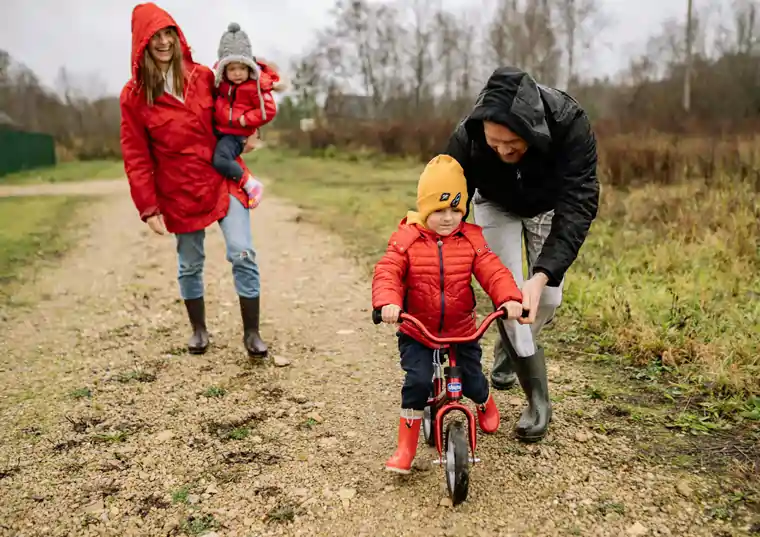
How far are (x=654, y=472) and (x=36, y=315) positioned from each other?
5082 mm

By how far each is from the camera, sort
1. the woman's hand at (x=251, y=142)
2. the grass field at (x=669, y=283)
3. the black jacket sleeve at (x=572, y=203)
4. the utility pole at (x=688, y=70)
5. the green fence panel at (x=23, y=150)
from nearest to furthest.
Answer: the black jacket sleeve at (x=572, y=203), the grass field at (x=669, y=283), the woman's hand at (x=251, y=142), the utility pole at (x=688, y=70), the green fence panel at (x=23, y=150)

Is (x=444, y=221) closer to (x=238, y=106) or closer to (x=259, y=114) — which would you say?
(x=259, y=114)

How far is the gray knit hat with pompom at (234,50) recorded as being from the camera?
14.5ft

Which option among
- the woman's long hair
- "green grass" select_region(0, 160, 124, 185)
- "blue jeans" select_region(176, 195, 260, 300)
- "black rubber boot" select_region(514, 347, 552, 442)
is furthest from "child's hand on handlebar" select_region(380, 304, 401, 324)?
"green grass" select_region(0, 160, 124, 185)

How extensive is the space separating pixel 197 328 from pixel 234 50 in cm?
193

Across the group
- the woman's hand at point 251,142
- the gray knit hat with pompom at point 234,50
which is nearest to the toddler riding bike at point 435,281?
the gray knit hat with pompom at point 234,50

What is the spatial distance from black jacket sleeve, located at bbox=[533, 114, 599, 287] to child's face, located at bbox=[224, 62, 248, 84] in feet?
7.18

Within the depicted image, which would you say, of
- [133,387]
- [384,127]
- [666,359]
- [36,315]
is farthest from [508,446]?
[384,127]

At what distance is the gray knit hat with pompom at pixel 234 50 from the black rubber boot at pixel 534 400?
2456mm

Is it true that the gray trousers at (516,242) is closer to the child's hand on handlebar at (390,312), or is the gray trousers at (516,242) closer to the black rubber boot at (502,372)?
the black rubber boot at (502,372)

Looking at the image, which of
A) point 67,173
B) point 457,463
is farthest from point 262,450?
point 67,173

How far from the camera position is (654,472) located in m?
3.27

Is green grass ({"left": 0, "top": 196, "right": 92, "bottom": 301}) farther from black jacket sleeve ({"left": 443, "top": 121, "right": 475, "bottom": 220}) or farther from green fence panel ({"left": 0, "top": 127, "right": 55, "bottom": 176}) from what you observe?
green fence panel ({"left": 0, "top": 127, "right": 55, "bottom": 176})

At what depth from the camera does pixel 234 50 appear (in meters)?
4.42
